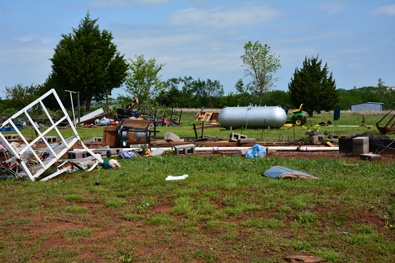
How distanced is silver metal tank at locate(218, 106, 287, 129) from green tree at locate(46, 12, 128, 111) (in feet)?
75.9

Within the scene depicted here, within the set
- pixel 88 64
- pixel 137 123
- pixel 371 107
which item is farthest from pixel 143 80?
pixel 371 107

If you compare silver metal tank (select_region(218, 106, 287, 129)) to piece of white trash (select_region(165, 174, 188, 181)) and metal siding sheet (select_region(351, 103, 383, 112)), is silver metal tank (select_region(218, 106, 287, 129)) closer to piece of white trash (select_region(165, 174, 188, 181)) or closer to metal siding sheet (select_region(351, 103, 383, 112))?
piece of white trash (select_region(165, 174, 188, 181))

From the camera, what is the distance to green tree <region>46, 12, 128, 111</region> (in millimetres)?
40094

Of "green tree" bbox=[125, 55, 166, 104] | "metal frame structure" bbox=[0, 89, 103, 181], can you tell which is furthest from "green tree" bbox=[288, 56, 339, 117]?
"metal frame structure" bbox=[0, 89, 103, 181]

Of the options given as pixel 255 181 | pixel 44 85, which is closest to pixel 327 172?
pixel 255 181

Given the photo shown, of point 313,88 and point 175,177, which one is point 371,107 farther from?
point 175,177

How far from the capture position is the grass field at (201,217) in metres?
3.72

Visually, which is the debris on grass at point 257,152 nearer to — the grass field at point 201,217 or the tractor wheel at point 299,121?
the grass field at point 201,217

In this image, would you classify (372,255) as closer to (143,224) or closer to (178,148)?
(143,224)

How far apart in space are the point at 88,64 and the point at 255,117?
25604 millimetres

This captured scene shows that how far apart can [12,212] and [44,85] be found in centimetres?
4465

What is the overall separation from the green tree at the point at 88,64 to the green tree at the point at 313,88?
2357 cm

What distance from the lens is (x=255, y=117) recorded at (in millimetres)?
22078

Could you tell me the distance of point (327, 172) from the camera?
23.7ft
